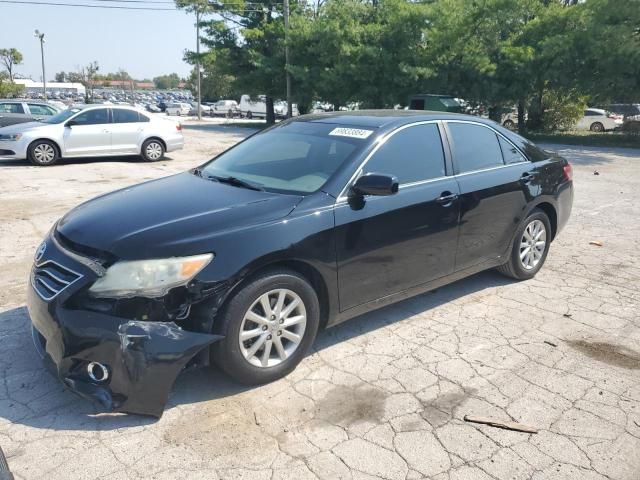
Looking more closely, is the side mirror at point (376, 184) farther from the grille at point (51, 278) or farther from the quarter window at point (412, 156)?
the grille at point (51, 278)

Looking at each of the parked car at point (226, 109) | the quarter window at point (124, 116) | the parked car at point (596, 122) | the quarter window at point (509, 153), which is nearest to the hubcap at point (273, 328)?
the quarter window at point (509, 153)

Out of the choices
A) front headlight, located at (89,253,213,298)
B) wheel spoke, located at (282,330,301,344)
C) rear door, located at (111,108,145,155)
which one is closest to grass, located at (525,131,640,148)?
rear door, located at (111,108,145,155)

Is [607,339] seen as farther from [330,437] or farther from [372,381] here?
[330,437]

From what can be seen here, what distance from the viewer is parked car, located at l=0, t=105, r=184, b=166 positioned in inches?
504

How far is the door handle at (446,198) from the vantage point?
415 centimetres

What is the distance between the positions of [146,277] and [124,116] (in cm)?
1195

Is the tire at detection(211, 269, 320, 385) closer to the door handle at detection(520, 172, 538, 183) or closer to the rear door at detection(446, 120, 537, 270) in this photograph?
the rear door at detection(446, 120, 537, 270)

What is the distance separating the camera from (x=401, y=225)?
3871mm

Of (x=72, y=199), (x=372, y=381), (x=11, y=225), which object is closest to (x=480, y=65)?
(x=72, y=199)

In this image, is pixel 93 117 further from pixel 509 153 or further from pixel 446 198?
pixel 446 198

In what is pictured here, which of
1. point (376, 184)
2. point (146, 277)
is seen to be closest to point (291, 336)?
point (146, 277)

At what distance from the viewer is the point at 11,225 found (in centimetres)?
723

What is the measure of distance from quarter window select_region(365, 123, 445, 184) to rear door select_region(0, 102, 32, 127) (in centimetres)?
1581

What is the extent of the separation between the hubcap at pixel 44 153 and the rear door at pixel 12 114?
176 inches
